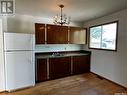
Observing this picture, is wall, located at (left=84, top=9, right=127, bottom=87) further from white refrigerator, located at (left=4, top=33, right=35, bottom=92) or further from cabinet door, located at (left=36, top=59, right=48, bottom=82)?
white refrigerator, located at (left=4, top=33, right=35, bottom=92)

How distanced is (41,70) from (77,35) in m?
2.13

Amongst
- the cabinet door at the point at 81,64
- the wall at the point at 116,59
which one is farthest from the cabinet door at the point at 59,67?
the wall at the point at 116,59

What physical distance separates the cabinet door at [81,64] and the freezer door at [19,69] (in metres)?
1.77

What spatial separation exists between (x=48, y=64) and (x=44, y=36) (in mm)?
1018

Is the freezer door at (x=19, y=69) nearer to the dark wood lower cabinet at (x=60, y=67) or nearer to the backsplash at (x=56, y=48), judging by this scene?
the dark wood lower cabinet at (x=60, y=67)

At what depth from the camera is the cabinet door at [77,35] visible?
449cm

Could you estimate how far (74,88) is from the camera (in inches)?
128

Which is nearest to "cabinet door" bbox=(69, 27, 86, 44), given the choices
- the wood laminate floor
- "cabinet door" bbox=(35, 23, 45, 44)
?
"cabinet door" bbox=(35, 23, 45, 44)

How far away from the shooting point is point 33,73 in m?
3.34

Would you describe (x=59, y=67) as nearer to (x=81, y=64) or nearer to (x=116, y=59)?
(x=81, y=64)

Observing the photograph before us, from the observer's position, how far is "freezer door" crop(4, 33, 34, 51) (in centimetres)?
289

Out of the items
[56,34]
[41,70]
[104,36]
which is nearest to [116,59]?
[104,36]

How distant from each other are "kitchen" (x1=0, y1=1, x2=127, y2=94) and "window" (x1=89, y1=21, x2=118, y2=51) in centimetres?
16

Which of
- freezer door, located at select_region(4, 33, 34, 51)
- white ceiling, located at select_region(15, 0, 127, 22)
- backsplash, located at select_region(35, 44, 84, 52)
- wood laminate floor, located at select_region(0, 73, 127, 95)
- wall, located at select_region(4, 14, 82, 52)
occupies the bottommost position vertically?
wood laminate floor, located at select_region(0, 73, 127, 95)
